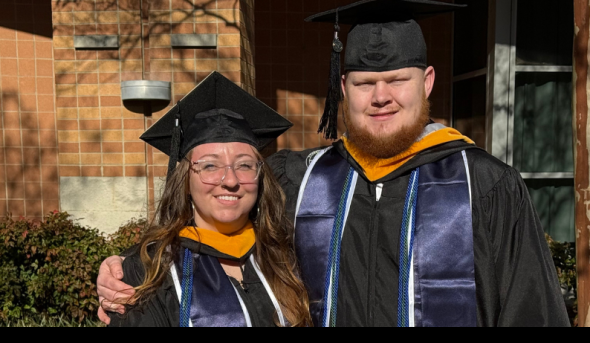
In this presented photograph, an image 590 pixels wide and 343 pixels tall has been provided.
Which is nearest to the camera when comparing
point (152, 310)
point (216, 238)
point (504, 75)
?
point (152, 310)

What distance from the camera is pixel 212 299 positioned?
185 centimetres

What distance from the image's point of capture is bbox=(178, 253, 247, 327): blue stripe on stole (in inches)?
71.3

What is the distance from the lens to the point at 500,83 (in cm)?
477

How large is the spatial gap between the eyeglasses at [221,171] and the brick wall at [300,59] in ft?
12.5

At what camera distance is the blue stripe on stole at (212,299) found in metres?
1.81

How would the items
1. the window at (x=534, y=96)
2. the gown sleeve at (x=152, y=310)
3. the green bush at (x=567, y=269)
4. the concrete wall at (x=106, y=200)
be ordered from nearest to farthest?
the gown sleeve at (x=152, y=310)
the green bush at (x=567, y=269)
the window at (x=534, y=96)
the concrete wall at (x=106, y=200)

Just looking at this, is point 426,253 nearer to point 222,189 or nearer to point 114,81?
point 222,189

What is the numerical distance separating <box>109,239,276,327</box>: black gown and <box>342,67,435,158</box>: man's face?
0.75 m

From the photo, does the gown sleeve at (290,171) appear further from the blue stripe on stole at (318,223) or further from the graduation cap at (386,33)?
the graduation cap at (386,33)

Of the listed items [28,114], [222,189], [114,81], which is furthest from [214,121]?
[28,114]

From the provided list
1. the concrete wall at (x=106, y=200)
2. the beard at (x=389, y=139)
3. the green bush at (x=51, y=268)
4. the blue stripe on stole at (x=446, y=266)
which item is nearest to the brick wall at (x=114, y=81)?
the concrete wall at (x=106, y=200)

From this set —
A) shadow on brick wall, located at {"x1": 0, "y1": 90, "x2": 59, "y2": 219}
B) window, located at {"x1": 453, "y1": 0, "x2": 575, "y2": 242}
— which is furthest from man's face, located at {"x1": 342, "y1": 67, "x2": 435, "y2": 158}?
shadow on brick wall, located at {"x1": 0, "y1": 90, "x2": 59, "y2": 219}

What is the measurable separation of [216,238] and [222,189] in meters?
0.21

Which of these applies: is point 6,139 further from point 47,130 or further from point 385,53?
point 385,53
